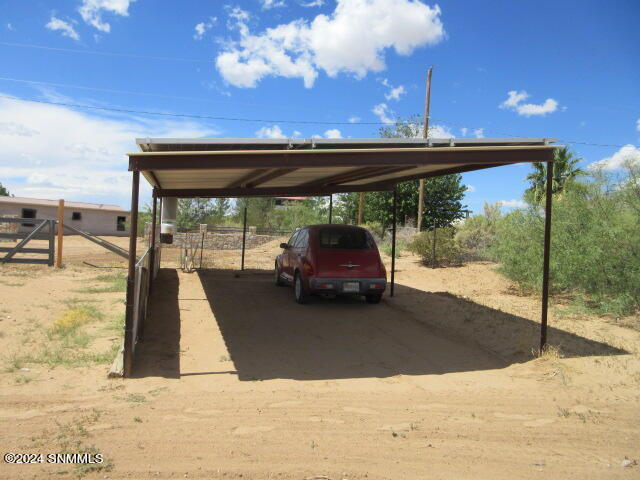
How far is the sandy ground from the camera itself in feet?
12.4

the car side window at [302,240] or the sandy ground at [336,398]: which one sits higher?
the car side window at [302,240]

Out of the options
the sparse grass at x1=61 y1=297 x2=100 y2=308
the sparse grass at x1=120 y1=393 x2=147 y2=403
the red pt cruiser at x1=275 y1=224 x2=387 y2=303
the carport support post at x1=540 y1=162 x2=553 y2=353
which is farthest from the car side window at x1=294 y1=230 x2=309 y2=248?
the sparse grass at x1=120 y1=393 x2=147 y2=403

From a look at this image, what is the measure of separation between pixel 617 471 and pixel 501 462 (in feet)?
2.68

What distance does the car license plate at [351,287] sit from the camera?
31.6ft

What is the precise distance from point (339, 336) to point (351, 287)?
197cm

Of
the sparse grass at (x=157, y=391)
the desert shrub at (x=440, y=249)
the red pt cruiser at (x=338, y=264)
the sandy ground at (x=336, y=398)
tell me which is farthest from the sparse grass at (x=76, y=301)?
the desert shrub at (x=440, y=249)

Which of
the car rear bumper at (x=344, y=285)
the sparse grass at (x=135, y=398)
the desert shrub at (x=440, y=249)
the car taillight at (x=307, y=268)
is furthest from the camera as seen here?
the desert shrub at (x=440, y=249)

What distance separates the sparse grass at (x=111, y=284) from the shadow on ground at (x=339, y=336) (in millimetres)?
1153

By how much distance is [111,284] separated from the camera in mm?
12656

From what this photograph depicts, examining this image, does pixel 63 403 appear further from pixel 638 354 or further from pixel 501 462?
pixel 638 354

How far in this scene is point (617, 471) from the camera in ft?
12.3

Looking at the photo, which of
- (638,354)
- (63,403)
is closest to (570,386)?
(638,354)

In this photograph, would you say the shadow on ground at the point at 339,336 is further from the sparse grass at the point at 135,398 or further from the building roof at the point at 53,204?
the building roof at the point at 53,204

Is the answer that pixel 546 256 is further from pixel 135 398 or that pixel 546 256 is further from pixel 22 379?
pixel 22 379
